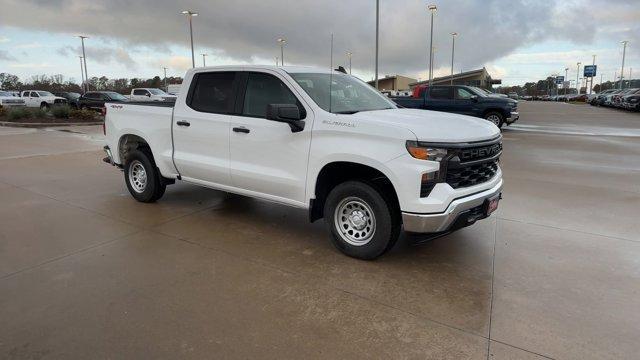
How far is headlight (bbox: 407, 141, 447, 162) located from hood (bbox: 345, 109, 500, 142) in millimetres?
70

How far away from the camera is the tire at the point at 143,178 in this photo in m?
6.57

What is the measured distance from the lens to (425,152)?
400cm

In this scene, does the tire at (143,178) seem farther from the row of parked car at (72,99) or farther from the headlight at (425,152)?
the row of parked car at (72,99)

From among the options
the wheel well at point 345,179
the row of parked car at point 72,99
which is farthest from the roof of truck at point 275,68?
the row of parked car at point 72,99

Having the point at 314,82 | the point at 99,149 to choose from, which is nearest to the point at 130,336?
the point at 314,82

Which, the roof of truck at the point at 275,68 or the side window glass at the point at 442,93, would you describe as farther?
the side window glass at the point at 442,93

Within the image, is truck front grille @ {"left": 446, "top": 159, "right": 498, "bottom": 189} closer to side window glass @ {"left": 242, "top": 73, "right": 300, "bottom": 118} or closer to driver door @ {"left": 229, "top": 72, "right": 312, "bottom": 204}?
driver door @ {"left": 229, "top": 72, "right": 312, "bottom": 204}

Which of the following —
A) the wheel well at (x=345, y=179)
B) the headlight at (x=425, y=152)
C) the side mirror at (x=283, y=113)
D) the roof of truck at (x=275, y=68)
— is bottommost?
the wheel well at (x=345, y=179)

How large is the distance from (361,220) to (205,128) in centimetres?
233

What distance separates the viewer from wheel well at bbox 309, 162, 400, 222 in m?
4.44

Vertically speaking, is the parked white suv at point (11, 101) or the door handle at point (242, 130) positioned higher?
the parked white suv at point (11, 101)

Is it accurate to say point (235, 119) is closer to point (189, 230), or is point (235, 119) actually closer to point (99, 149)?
point (189, 230)

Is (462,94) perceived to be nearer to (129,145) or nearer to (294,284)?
(129,145)

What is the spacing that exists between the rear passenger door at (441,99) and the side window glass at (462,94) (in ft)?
0.83
